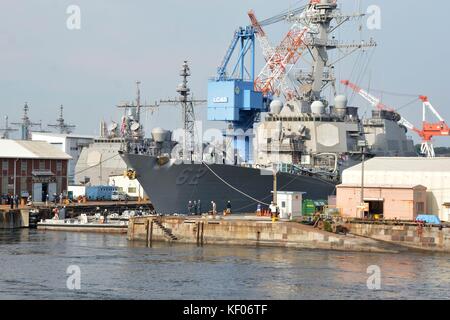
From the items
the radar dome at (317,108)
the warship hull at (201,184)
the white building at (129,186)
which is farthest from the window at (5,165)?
the radar dome at (317,108)

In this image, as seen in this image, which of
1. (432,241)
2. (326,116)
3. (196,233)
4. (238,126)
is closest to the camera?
(432,241)

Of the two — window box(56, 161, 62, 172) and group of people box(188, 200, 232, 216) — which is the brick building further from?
group of people box(188, 200, 232, 216)

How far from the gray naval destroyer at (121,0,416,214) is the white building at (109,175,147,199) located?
6.48 m

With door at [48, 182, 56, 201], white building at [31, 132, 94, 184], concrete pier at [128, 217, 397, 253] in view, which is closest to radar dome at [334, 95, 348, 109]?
concrete pier at [128, 217, 397, 253]

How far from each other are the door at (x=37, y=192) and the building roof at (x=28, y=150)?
7.27ft

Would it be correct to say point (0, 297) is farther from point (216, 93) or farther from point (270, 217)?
point (216, 93)

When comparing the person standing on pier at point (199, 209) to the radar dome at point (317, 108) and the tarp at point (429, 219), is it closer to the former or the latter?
the radar dome at point (317, 108)

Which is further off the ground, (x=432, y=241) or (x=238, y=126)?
(x=238, y=126)

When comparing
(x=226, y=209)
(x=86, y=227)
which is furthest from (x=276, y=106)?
(x=86, y=227)

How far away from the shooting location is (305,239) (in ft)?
161

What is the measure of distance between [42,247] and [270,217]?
44.0 feet

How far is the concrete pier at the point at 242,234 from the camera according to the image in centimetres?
4866
